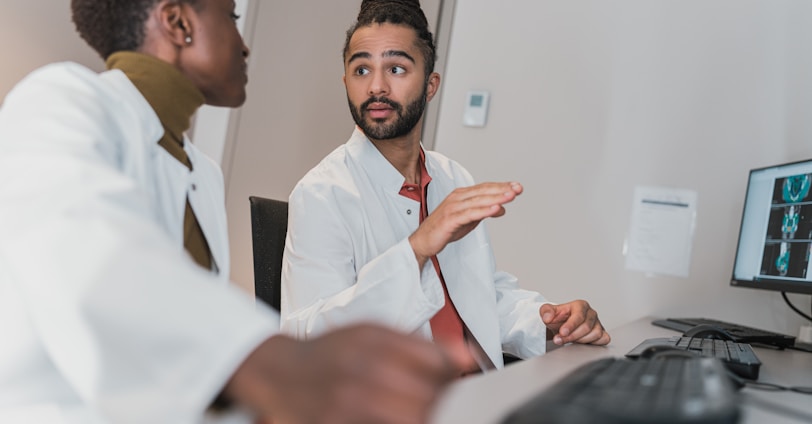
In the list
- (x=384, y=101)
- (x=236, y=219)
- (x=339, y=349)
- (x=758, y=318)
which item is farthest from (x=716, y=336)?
(x=339, y=349)

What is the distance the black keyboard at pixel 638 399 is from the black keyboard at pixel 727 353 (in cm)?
38

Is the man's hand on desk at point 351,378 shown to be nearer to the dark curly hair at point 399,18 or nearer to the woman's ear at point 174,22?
the woman's ear at point 174,22

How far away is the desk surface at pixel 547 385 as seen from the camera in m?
0.61

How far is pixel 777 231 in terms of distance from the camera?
1.85 meters

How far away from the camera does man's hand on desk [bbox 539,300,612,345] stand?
1.24m

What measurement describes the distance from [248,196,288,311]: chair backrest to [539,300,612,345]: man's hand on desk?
498mm

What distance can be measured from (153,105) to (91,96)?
0.36ft

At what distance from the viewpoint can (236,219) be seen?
1.90 meters

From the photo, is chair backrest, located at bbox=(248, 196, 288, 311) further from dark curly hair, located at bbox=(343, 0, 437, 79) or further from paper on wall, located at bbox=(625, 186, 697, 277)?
paper on wall, located at bbox=(625, 186, 697, 277)

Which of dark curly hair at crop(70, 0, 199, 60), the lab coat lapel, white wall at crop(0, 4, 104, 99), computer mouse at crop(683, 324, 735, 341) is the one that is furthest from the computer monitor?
white wall at crop(0, 4, 104, 99)

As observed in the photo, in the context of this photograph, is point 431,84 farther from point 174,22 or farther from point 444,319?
point 174,22

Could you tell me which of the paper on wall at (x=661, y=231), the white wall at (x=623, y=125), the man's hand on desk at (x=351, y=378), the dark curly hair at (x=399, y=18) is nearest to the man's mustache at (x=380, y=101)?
the dark curly hair at (x=399, y=18)

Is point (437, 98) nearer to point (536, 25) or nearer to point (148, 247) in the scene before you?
point (536, 25)

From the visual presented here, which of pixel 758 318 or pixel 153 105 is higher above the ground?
pixel 153 105
